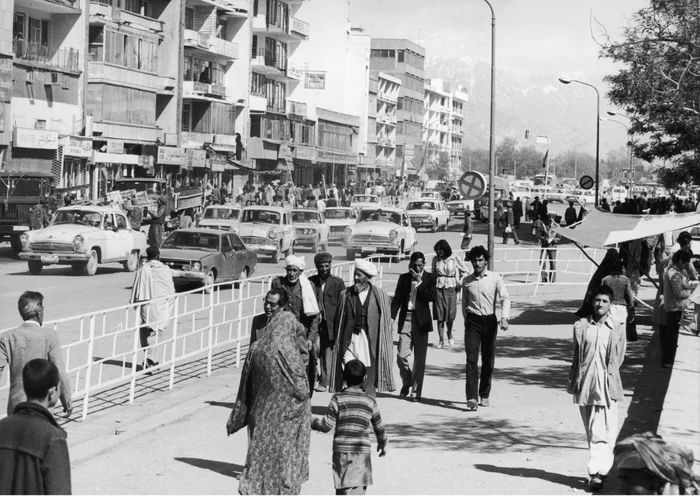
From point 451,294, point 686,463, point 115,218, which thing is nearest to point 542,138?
point 115,218

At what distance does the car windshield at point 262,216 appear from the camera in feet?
120

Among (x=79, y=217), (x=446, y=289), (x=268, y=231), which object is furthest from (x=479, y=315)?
(x=268, y=231)

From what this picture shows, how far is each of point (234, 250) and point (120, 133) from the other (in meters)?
29.9

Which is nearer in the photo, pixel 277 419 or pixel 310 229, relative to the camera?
pixel 277 419

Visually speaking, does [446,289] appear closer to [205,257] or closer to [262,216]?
[205,257]

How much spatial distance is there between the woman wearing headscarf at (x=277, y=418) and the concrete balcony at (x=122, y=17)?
158 feet

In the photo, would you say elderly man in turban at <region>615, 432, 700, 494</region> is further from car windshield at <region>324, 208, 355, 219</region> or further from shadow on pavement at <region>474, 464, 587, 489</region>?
car windshield at <region>324, 208, 355, 219</region>

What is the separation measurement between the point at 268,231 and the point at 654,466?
31.2 m

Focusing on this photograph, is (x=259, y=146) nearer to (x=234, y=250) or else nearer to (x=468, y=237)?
(x=468, y=237)

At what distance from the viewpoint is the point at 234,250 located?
26.8 m

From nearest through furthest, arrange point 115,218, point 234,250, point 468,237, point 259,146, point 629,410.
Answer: point 629,410
point 234,250
point 115,218
point 468,237
point 259,146

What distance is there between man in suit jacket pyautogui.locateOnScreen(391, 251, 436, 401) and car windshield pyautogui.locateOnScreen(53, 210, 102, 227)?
56.1ft

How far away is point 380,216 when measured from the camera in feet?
131

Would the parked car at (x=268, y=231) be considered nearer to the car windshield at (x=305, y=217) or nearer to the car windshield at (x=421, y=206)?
the car windshield at (x=305, y=217)
